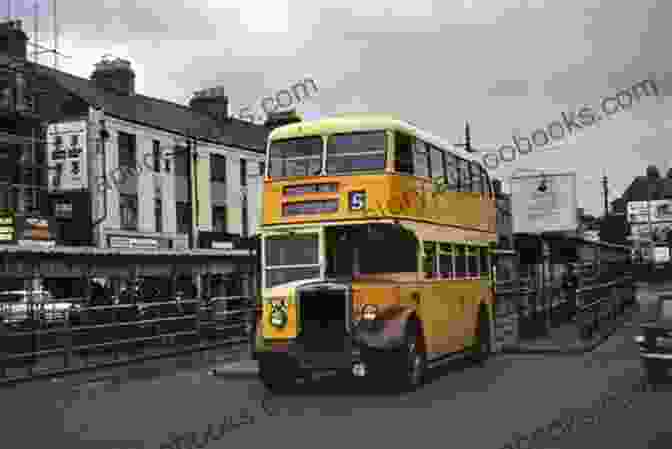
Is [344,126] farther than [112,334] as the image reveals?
No

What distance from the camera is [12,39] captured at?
43812 mm

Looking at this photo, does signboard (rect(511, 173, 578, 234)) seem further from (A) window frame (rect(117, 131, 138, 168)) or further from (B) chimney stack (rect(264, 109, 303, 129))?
(A) window frame (rect(117, 131, 138, 168))

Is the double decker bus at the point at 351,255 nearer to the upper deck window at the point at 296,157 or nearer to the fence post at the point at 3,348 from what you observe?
the upper deck window at the point at 296,157

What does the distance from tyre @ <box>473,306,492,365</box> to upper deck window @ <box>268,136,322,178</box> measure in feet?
19.5

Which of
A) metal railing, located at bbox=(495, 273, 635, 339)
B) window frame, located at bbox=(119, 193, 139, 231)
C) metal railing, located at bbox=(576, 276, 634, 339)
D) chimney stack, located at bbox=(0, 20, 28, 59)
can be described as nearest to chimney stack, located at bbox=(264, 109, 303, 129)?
window frame, located at bbox=(119, 193, 139, 231)

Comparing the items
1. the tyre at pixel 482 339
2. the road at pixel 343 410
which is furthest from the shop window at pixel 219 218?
the road at pixel 343 410

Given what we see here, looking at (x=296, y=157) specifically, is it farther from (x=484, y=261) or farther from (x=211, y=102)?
(x=211, y=102)

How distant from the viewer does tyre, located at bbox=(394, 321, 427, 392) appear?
50.5ft

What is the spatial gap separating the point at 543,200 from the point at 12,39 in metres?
26.4

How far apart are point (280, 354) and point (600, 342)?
39.0 feet

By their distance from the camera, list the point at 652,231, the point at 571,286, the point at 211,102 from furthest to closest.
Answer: the point at 652,231
the point at 211,102
the point at 571,286

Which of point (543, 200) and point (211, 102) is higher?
point (211, 102)

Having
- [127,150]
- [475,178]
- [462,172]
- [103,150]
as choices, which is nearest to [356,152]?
[462,172]

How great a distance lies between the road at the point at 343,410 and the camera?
1091cm
